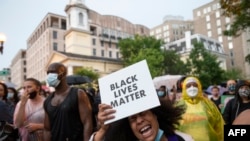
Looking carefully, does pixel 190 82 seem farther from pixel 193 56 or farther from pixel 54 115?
pixel 193 56

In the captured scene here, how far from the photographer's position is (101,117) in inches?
87.6

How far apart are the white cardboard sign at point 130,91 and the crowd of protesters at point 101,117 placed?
3.4 inches

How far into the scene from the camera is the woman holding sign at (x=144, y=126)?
7.32 ft

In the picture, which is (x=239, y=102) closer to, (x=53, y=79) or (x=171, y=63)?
(x=53, y=79)

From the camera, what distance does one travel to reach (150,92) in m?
2.13

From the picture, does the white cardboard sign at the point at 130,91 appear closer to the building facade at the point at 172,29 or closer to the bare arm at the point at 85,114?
the bare arm at the point at 85,114

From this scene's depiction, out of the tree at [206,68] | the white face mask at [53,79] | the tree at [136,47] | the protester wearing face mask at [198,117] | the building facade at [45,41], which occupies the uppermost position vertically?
the building facade at [45,41]

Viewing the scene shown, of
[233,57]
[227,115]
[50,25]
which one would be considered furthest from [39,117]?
[233,57]

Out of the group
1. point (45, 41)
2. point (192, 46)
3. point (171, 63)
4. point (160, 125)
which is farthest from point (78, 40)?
point (160, 125)

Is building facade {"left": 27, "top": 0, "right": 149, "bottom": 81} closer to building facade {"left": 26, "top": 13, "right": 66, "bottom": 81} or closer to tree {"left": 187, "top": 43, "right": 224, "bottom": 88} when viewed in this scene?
building facade {"left": 26, "top": 13, "right": 66, "bottom": 81}

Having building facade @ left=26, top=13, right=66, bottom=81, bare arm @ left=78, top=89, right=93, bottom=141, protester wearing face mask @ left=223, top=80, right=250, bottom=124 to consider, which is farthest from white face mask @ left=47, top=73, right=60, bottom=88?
building facade @ left=26, top=13, right=66, bottom=81

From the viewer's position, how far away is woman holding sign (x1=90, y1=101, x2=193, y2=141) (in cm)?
223

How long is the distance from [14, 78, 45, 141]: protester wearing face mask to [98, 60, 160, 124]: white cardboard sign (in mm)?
2568

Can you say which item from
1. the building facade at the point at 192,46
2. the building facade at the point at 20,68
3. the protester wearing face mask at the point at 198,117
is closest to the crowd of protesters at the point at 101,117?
the protester wearing face mask at the point at 198,117
